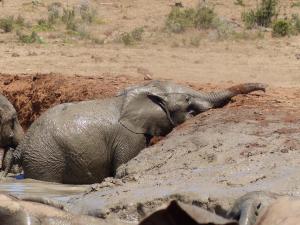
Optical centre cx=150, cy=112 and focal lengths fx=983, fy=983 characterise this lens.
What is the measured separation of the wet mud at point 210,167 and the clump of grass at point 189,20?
11.3 m

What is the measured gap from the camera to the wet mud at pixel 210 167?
7.81 meters

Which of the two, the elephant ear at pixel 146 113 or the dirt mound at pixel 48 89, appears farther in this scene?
the dirt mound at pixel 48 89

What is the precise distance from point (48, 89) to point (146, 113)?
2989 mm

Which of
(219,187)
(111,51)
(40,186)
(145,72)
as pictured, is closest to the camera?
(219,187)

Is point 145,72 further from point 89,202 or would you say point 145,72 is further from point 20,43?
point 89,202

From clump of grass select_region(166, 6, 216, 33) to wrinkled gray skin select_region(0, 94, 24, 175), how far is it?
11.2 meters

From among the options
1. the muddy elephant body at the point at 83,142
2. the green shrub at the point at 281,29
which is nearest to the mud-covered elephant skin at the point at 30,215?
the muddy elephant body at the point at 83,142

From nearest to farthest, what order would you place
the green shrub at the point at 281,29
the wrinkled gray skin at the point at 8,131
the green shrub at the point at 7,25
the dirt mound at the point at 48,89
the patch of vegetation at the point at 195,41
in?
1. the wrinkled gray skin at the point at 8,131
2. the dirt mound at the point at 48,89
3. the patch of vegetation at the point at 195,41
4. the green shrub at the point at 281,29
5. the green shrub at the point at 7,25

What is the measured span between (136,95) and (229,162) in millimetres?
2467

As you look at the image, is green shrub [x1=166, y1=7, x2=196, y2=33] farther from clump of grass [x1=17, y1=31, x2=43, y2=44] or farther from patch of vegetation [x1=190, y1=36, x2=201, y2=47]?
clump of grass [x1=17, y1=31, x2=43, y2=44]

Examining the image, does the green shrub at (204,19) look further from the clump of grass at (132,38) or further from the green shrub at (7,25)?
the green shrub at (7,25)

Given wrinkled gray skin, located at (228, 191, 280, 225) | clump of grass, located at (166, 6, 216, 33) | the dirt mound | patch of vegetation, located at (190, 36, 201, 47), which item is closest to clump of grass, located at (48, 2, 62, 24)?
clump of grass, located at (166, 6, 216, 33)

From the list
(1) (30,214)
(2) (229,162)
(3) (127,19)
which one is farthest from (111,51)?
(1) (30,214)

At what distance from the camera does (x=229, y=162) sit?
8.84 metres
